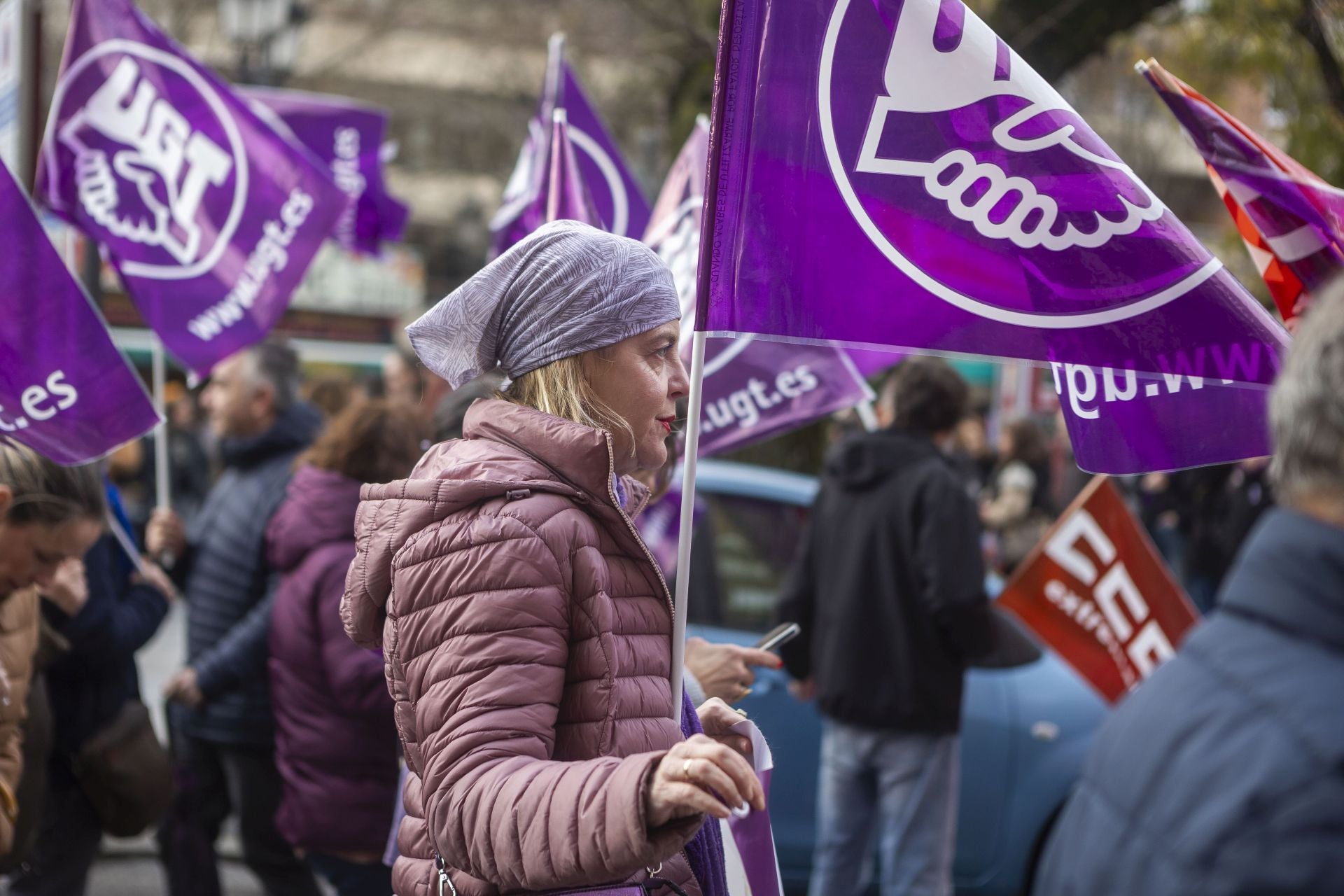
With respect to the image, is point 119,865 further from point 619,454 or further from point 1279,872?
point 1279,872

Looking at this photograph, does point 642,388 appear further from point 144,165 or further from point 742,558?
point 742,558

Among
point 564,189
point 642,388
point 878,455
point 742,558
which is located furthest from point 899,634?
point 642,388

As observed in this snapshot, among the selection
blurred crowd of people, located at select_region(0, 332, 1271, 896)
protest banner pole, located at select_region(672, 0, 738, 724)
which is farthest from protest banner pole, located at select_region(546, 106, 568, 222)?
protest banner pole, located at select_region(672, 0, 738, 724)

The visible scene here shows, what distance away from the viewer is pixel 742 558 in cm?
567

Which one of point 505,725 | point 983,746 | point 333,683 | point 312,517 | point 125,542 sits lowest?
point 983,746

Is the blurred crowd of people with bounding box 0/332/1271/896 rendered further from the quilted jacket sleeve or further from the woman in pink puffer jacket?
the quilted jacket sleeve

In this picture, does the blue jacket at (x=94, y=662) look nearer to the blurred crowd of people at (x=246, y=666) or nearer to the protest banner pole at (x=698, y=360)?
the blurred crowd of people at (x=246, y=666)

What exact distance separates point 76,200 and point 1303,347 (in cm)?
432

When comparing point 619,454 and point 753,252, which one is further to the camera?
point 753,252

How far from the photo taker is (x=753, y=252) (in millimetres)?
2363

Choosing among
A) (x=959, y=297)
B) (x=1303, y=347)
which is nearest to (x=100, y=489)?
(x=959, y=297)

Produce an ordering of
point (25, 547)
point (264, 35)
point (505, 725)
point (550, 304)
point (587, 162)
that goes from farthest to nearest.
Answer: point (264, 35), point (587, 162), point (25, 547), point (550, 304), point (505, 725)

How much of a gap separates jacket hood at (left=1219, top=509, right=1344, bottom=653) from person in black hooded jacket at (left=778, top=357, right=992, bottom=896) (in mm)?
3284

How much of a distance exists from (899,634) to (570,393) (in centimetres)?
294
